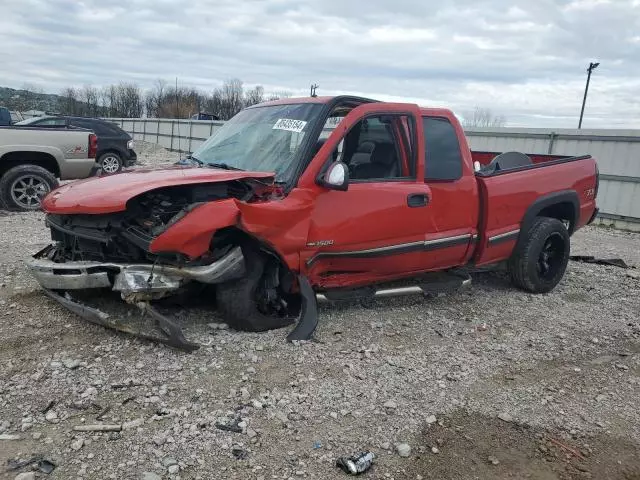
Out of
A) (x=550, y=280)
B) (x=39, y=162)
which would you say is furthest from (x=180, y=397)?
(x=39, y=162)

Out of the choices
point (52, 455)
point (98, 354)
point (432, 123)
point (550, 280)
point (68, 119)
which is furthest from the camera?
point (68, 119)

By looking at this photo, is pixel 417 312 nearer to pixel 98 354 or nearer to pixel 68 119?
pixel 98 354

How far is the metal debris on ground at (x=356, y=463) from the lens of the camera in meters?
2.74

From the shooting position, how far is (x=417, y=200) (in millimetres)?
4672

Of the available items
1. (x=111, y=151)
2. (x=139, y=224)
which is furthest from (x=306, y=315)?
(x=111, y=151)

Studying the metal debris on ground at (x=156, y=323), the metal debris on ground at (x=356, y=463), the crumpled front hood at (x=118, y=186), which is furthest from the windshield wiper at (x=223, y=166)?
the metal debris on ground at (x=356, y=463)

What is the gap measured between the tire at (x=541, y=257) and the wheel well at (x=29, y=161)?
7964 mm

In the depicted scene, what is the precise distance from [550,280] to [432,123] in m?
2.35

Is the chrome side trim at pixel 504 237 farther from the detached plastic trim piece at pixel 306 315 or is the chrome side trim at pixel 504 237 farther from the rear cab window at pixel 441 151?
the detached plastic trim piece at pixel 306 315

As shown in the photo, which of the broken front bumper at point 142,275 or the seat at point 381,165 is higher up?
the seat at point 381,165

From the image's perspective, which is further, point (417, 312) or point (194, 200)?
point (417, 312)

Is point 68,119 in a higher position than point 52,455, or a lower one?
higher

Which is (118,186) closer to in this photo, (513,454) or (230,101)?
(513,454)

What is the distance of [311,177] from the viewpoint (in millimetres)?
4125
